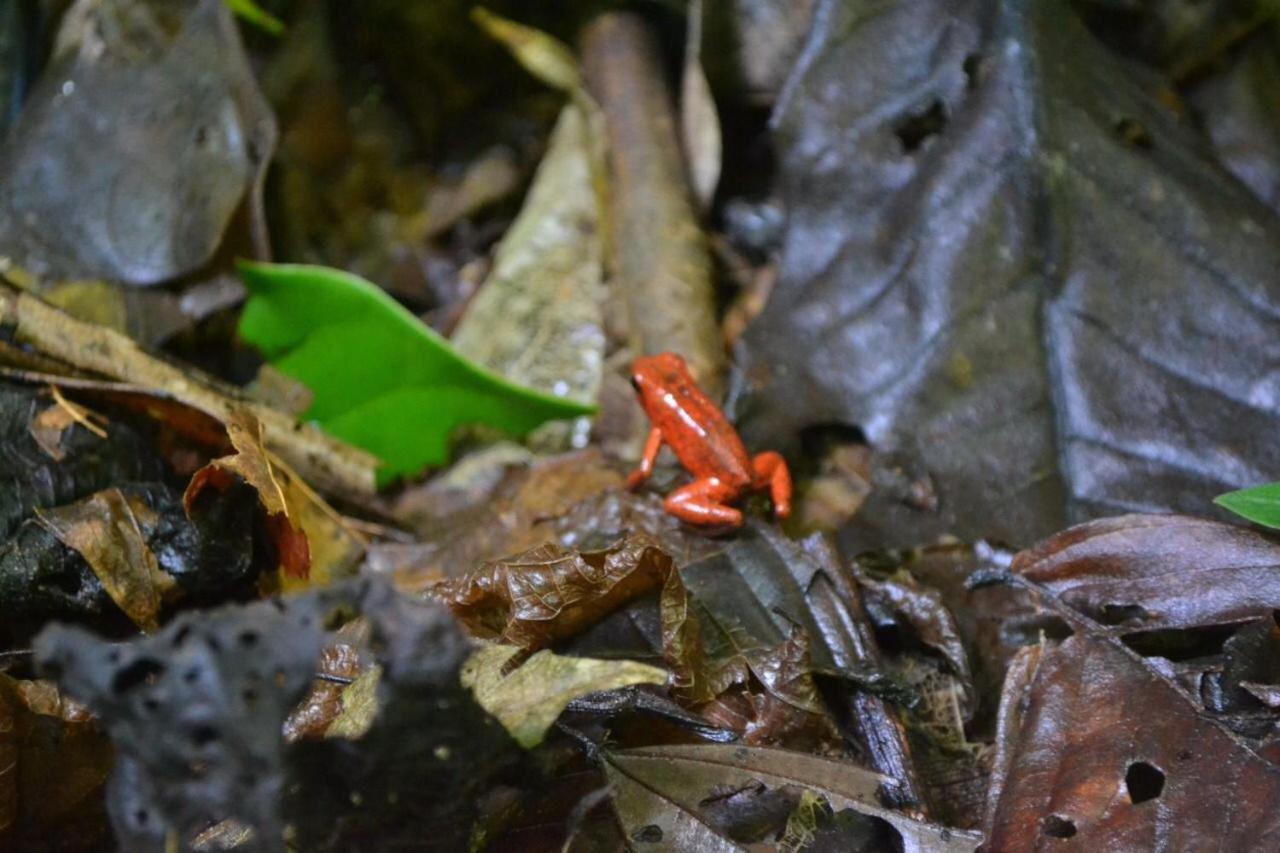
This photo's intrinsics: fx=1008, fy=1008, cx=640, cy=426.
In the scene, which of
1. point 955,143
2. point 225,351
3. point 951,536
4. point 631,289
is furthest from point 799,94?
point 225,351

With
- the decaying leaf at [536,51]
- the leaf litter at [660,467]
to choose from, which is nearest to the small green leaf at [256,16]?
the leaf litter at [660,467]

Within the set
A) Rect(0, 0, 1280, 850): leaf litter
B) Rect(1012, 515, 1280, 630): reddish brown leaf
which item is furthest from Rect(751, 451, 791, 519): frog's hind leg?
Rect(1012, 515, 1280, 630): reddish brown leaf

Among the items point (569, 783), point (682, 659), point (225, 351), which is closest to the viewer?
point (569, 783)

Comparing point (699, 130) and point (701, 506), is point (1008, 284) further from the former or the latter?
point (699, 130)

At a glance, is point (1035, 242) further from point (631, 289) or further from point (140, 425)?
point (140, 425)

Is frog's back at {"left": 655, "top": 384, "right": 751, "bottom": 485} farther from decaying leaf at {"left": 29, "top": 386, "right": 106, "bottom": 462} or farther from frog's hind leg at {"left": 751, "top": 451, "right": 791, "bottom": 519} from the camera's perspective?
decaying leaf at {"left": 29, "top": 386, "right": 106, "bottom": 462}

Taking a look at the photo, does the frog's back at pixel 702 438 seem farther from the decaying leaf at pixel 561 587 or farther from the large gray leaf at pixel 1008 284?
the decaying leaf at pixel 561 587
